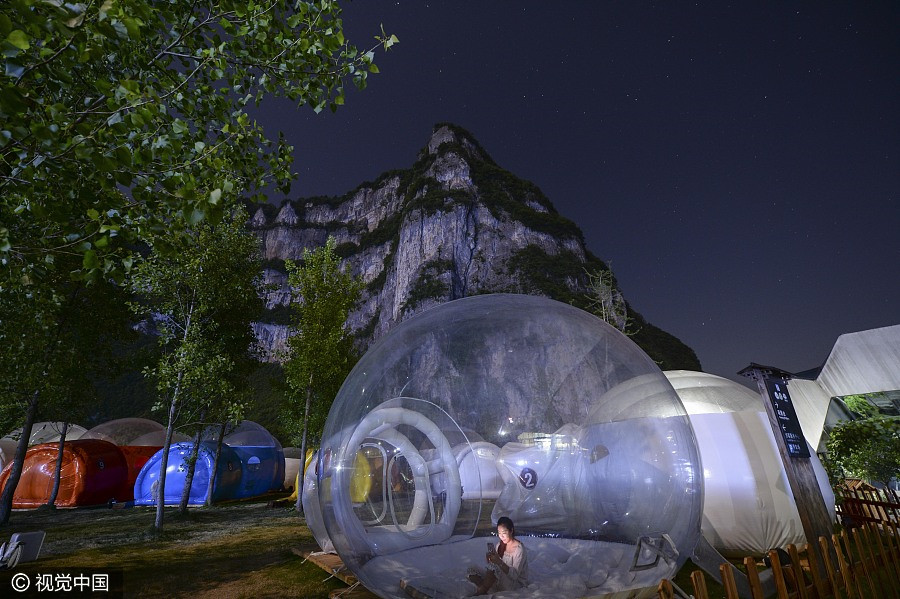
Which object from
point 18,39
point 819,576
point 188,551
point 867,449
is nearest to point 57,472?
point 188,551

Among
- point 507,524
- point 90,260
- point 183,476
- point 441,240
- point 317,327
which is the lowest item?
point 507,524

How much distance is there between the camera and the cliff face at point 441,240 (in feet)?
334

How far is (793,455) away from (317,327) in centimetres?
1629

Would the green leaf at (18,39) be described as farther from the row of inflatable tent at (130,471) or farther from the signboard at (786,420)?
the row of inflatable tent at (130,471)

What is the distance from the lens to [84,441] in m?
19.2

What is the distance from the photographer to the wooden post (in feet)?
22.3

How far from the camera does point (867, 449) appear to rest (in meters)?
11.2

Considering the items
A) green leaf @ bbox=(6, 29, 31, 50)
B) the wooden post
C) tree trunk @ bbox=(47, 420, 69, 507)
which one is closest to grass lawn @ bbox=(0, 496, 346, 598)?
tree trunk @ bbox=(47, 420, 69, 507)

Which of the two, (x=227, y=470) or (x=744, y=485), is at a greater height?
(x=227, y=470)

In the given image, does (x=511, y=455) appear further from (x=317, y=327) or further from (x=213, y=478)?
(x=213, y=478)

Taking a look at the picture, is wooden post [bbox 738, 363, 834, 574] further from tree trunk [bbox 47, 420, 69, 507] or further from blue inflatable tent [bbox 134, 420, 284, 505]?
tree trunk [bbox 47, 420, 69, 507]

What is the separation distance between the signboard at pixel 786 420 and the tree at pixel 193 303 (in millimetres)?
12480

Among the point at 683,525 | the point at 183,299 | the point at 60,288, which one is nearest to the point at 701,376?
the point at 683,525

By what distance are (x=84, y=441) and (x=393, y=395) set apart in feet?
70.3
